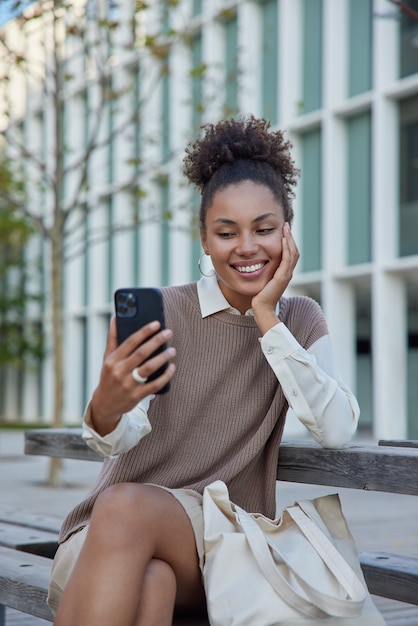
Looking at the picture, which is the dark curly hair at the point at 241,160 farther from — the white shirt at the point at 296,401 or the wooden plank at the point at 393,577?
the wooden plank at the point at 393,577

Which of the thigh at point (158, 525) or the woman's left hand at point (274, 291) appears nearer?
the thigh at point (158, 525)

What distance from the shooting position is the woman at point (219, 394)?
269 centimetres

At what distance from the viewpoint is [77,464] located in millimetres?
15617

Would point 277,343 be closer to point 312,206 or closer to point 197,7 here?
point 312,206

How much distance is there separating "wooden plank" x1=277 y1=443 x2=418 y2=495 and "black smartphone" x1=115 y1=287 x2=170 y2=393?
64cm

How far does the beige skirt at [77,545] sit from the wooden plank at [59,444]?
1033 mm

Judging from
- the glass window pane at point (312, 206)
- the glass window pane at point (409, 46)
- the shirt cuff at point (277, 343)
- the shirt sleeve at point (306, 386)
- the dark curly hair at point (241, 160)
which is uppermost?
the glass window pane at point (409, 46)

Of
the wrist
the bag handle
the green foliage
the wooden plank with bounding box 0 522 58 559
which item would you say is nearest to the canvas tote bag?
the bag handle

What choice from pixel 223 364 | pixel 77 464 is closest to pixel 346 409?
pixel 223 364

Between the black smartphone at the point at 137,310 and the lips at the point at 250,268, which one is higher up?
the lips at the point at 250,268

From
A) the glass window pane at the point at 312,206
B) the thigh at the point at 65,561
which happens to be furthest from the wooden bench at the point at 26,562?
the glass window pane at the point at 312,206

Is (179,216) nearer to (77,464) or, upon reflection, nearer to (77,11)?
(77,464)

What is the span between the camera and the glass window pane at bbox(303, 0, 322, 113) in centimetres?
2014

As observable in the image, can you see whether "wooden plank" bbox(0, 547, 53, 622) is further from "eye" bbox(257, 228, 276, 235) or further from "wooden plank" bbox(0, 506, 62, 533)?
"eye" bbox(257, 228, 276, 235)
